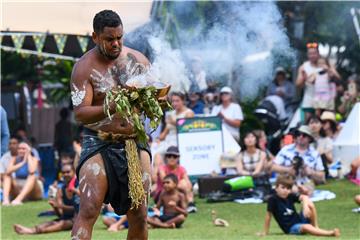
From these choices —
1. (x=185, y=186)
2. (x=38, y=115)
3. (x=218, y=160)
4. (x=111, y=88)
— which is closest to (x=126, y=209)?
(x=111, y=88)

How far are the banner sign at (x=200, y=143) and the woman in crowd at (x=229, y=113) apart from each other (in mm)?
302

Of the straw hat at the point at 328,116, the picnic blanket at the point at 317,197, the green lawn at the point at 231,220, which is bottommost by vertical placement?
the green lawn at the point at 231,220

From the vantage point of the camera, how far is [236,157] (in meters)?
15.2

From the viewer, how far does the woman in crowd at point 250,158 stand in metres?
14.8

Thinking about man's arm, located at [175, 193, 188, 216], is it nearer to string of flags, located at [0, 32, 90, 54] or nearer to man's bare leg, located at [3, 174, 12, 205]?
string of flags, located at [0, 32, 90, 54]

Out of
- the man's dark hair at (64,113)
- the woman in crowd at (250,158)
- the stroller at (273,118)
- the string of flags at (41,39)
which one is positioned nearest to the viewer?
the woman in crowd at (250,158)

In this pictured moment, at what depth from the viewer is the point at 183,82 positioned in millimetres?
9656

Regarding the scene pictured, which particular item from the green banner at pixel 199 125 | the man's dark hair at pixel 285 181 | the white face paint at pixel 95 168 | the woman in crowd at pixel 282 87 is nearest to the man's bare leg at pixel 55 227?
the man's dark hair at pixel 285 181

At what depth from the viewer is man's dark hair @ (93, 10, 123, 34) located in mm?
7367

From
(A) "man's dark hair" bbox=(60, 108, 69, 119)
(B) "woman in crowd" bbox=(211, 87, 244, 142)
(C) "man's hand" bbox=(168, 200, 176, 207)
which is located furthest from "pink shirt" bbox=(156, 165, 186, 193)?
(A) "man's dark hair" bbox=(60, 108, 69, 119)

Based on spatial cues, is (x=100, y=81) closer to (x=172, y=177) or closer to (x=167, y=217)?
(x=167, y=217)

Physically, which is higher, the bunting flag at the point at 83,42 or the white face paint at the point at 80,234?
the bunting flag at the point at 83,42

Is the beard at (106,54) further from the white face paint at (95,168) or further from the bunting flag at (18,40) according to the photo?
the bunting flag at (18,40)

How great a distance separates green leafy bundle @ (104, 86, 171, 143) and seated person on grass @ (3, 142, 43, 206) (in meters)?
8.22
